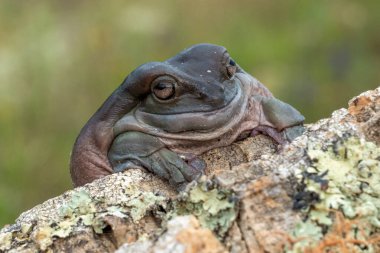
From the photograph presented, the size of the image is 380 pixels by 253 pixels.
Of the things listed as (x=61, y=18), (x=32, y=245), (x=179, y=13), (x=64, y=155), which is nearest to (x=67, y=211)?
(x=32, y=245)

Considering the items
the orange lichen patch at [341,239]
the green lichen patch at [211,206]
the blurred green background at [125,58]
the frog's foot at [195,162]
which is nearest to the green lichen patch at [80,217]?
the green lichen patch at [211,206]

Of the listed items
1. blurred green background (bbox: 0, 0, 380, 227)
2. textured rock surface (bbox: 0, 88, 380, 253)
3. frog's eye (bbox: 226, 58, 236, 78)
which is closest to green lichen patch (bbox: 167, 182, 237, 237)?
textured rock surface (bbox: 0, 88, 380, 253)

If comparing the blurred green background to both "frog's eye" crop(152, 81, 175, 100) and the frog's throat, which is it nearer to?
the frog's throat

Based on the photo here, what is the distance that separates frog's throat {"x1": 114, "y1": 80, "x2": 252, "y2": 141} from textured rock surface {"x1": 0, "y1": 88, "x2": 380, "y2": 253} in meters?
0.59

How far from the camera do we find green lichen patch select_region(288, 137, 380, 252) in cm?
279

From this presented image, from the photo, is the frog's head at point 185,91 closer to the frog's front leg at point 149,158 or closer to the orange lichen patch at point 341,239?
the frog's front leg at point 149,158

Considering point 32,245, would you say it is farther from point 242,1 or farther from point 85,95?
point 242,1

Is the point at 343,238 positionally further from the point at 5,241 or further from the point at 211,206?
the point at 5,241

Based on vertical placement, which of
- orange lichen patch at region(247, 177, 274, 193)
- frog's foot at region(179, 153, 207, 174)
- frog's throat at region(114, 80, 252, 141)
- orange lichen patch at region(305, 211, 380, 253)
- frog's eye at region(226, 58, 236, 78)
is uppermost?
frog's eye at region(226, 58, 236, 78)

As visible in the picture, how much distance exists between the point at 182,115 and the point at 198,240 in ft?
4.48

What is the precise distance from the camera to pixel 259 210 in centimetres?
284

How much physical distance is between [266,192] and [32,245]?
0.92 m

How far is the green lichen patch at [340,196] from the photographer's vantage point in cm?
279

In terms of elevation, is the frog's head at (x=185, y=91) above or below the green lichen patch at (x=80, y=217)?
above
